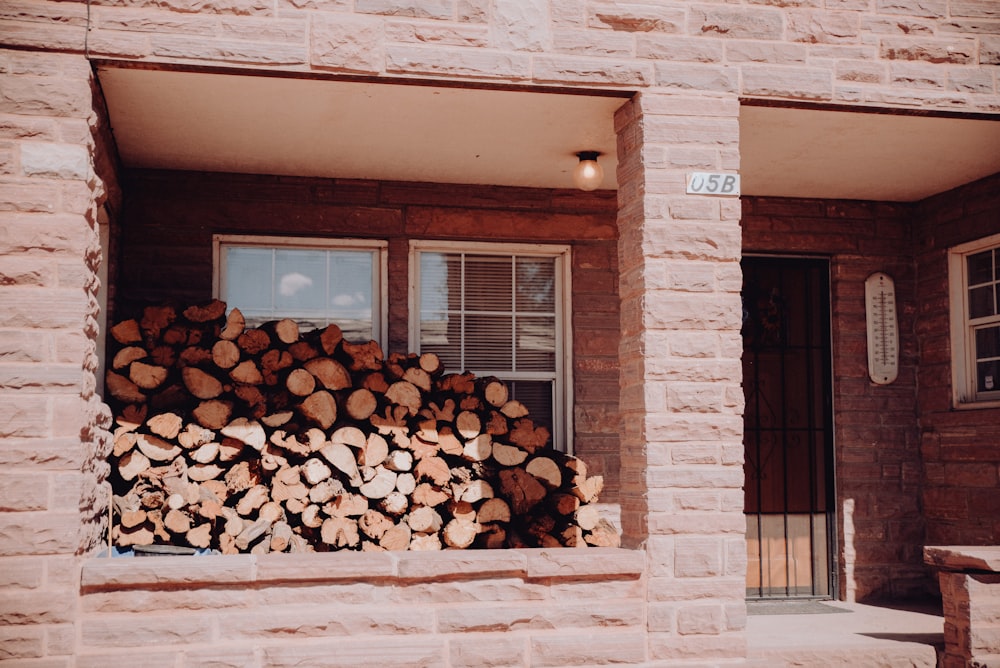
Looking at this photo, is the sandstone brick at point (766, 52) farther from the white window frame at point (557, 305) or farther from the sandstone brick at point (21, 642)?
the sandstone brick at point (21, 642)

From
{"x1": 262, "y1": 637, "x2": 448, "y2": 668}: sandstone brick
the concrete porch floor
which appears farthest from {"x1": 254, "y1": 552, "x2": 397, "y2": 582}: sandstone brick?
the concrete porch floor

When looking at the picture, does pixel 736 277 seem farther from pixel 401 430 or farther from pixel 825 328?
pixel 825 328

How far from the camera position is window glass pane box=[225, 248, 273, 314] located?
7.64 metres

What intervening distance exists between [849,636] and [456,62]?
14.3 ft

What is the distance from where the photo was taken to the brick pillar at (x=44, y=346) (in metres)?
4.81

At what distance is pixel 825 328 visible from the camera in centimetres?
848

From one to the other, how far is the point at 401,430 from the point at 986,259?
15.4 feet

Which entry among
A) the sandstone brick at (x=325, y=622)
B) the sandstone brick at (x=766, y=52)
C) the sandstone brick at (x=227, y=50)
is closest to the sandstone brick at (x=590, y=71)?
the sandstone brick at (x=766, y=52)

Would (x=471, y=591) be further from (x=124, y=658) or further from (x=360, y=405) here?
(x=360, y=405)

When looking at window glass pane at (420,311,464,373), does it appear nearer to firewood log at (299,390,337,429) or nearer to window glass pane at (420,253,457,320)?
window glass pane at (420,253,457,320)

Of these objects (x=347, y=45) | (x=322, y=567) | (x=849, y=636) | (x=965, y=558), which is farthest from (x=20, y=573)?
(x=965, y=558)

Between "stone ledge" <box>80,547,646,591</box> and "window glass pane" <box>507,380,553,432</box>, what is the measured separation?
99.6 inches

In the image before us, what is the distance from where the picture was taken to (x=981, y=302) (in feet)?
26.1

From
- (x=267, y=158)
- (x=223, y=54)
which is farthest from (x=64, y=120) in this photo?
(x=267, y=158)
